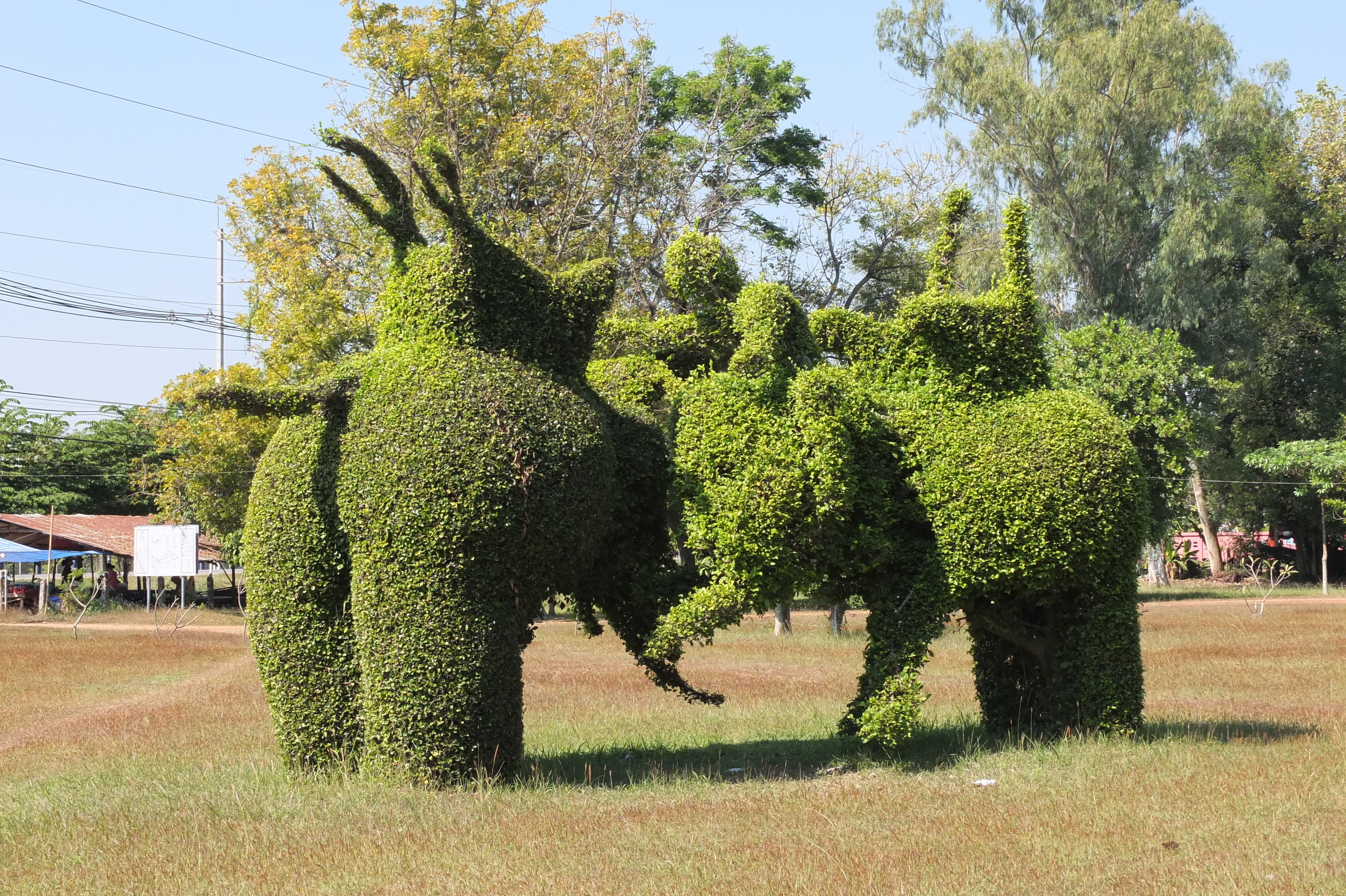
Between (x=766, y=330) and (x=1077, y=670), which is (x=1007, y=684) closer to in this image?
(x=1077, y=670)

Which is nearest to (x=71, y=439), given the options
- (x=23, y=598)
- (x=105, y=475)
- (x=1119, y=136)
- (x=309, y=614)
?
(x=105, y=475)

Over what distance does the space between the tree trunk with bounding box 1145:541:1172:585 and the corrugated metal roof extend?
34014 millimetres

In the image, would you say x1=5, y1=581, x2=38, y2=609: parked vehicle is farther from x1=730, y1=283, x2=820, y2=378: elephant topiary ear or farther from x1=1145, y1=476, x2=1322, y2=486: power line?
x1=1145, y1=476, x2=1322, y2=486: power line

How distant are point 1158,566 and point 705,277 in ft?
135

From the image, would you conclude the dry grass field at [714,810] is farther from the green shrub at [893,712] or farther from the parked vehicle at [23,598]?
the parked vehicle at [23,598]

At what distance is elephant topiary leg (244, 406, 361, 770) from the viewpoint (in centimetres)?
956

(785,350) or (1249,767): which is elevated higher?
(785,350)

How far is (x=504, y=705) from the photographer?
9031 millimetres

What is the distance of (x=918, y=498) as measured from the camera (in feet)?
34.1

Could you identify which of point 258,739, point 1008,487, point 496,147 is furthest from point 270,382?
point 1008,487

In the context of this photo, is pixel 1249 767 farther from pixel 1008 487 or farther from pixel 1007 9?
pixel 1007 9

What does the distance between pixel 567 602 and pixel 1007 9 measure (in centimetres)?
3231

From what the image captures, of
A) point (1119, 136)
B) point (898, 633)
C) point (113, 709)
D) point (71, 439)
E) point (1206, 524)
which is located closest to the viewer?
point (898, 633)

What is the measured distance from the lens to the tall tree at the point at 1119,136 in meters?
34.2
